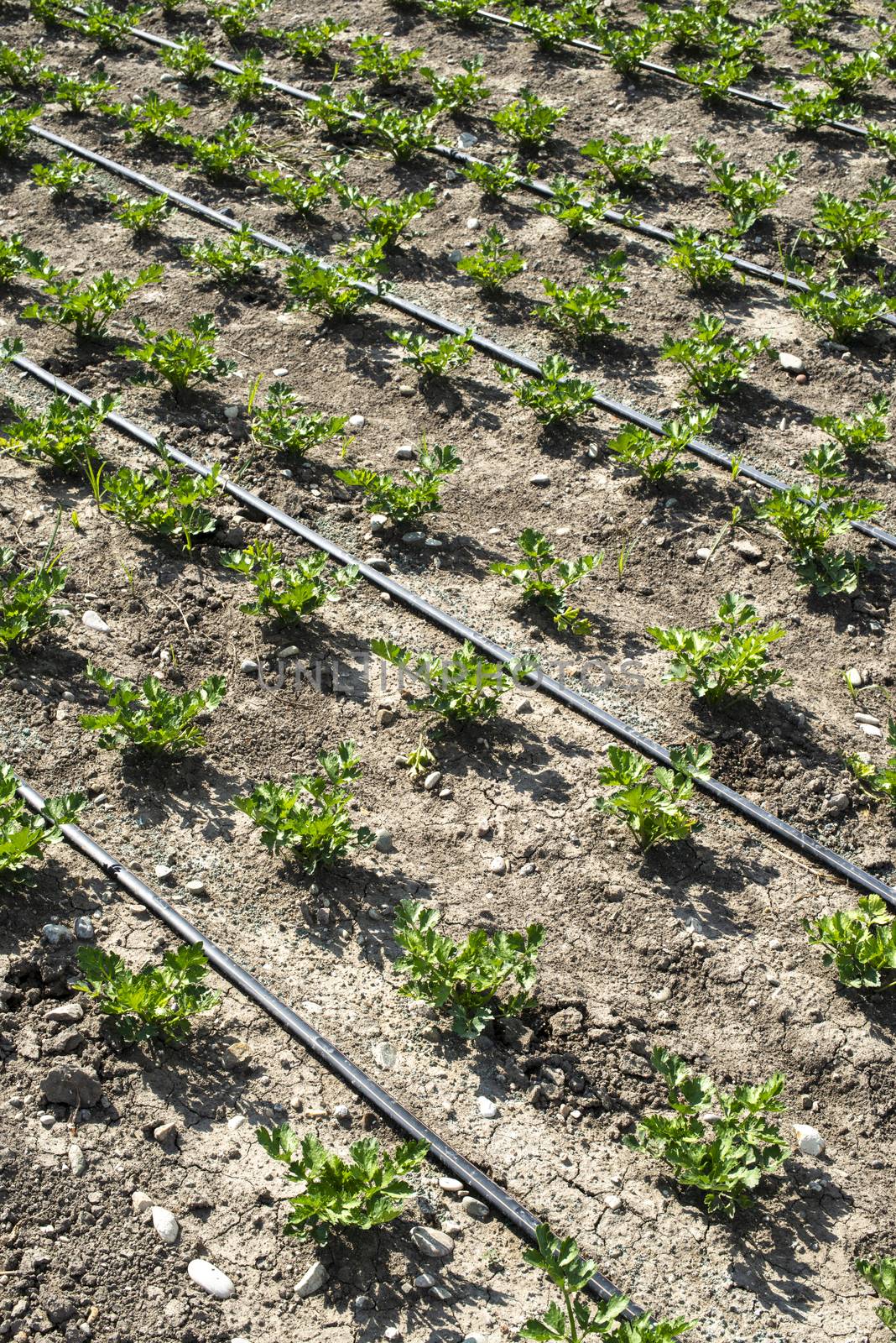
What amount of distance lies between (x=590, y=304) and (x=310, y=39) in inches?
154

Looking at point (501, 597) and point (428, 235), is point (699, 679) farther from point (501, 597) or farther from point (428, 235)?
point (428, 235)

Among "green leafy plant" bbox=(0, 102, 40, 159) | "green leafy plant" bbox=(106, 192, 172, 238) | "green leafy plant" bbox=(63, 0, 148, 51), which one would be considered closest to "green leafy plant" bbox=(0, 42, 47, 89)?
"green leafy plant" bbox=(63, 0, 148, 51)

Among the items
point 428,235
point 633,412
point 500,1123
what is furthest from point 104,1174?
point 428,235

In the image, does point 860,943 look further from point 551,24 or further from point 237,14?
point 237,14

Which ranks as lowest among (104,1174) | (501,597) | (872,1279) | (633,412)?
(104,1174)

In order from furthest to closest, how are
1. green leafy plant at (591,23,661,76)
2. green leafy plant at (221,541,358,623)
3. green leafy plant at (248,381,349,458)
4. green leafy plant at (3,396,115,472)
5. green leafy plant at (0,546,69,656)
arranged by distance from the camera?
green leafy plant at (591,23,661,76) → green leafy plant at (248,381,349,458) → green leafy plant at (3,396,115,472) → green leafy plant at (221,541,358,623) → green leafy plant at (0,546,69,656)

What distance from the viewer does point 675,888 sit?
392cm

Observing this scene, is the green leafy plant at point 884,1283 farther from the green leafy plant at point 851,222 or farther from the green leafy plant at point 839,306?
the green leafy plant at point 851,222

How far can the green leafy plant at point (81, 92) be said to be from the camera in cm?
794

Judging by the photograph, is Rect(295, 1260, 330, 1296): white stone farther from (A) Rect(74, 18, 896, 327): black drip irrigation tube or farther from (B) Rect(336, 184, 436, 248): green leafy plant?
(A) Rect(74, 18, 896, 327): black drip irrigation tube

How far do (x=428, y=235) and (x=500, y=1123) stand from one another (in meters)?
5.08

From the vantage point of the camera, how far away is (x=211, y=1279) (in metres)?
2.97

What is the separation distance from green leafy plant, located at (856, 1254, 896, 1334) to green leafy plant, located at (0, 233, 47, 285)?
5478 millimetres

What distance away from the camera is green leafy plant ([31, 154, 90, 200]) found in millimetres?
7008
